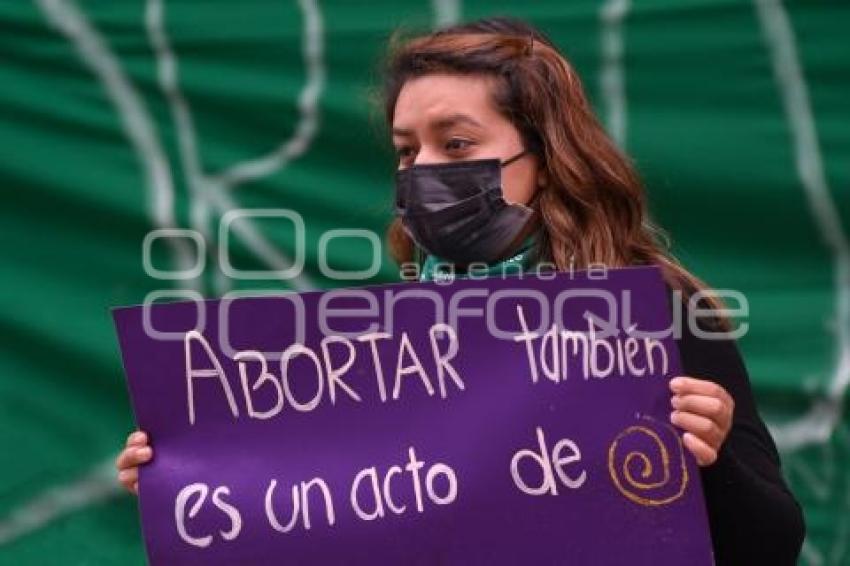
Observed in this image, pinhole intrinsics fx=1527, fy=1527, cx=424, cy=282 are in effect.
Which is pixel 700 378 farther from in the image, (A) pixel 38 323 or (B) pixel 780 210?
(A) pixel 38 323

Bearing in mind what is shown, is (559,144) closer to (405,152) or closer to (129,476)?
(405,152)

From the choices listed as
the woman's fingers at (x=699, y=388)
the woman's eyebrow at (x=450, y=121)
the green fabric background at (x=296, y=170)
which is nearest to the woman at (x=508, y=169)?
the woman's eyebrow at (x=450, y=121)

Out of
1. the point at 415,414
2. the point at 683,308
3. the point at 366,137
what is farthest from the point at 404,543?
the point at 366,137

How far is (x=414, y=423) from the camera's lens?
1698 millimetres

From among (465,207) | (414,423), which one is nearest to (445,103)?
(465,207)

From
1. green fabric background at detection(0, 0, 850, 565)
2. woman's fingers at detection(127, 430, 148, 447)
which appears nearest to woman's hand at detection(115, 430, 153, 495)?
woman's fingers at detection(127, 430, 148, 447)

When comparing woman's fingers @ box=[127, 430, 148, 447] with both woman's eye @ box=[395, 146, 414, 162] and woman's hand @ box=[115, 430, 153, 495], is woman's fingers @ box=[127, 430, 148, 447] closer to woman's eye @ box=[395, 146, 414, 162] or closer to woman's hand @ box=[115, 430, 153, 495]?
woman's hand @ box=[115, 430, 153, 495]

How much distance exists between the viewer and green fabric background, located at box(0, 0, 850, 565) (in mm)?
2963

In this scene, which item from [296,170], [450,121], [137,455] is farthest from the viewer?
[296,170]

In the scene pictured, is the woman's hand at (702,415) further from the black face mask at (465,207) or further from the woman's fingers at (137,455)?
the woman's fingers at (137,455)

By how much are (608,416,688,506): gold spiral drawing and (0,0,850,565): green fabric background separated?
142 cm

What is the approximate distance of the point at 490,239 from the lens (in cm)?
181

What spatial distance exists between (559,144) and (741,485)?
18.5 inches

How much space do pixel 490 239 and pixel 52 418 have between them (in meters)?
1.50
